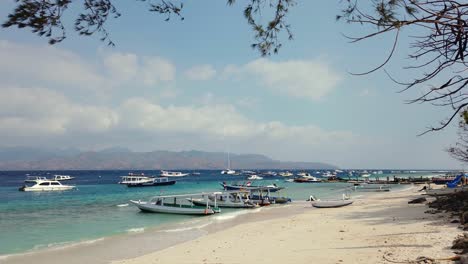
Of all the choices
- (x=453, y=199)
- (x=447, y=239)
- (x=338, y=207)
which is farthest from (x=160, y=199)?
(x=447, y=239)

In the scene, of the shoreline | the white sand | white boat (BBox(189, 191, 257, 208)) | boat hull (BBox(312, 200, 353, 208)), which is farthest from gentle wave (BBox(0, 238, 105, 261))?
boat hull (BBox(312, 200, 353, 208))

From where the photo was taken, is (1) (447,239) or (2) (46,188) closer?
(1) (447,239)

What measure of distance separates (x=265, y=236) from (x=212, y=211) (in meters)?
12.6

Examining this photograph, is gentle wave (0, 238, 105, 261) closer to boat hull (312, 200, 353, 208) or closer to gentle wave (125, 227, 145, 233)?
gentle wave (125, 227, 145, 233)

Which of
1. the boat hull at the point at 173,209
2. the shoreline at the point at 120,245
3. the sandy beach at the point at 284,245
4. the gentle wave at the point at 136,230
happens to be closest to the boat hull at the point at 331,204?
the boat hull at the point at 173,209

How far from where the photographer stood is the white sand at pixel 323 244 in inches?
409

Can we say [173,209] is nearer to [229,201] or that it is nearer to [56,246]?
[229,201]

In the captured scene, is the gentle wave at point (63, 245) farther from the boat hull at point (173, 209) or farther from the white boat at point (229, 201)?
the white boat at point (229, 201)

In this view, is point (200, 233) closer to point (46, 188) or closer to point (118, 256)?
point (118, 256)

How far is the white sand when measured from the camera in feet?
34.1

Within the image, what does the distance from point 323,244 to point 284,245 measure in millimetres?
1436

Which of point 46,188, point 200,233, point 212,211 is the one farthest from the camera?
point 46,188

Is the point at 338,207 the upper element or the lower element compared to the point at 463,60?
lower

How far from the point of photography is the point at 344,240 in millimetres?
13414
